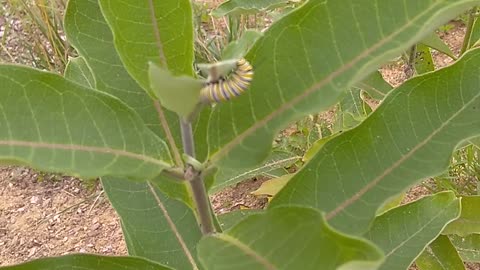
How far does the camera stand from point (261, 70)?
2.71ft

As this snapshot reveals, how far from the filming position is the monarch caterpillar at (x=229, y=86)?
0.71 m

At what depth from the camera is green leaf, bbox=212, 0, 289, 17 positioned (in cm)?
154

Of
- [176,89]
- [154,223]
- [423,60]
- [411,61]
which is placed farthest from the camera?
[423,60]

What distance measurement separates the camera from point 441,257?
167cm

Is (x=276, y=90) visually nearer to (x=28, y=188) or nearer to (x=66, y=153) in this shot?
(x=66, y=153)

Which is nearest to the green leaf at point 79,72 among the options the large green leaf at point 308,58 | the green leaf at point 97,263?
the green leaf at point 97,263

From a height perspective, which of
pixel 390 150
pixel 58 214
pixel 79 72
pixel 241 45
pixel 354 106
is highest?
pixel 241 45

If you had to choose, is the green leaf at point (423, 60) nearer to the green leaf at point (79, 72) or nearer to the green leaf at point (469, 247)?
the green leaf at point (469, 247)

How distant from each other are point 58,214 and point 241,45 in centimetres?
248

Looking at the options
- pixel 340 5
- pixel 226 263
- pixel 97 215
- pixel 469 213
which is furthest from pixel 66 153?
pixel 97 215

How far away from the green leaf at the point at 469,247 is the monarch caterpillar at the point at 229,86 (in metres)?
1.23

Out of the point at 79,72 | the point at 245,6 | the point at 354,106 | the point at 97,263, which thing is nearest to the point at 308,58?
the point at 97,263

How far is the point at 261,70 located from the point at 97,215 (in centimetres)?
232

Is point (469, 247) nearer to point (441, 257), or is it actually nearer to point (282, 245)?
point (441, 257)
